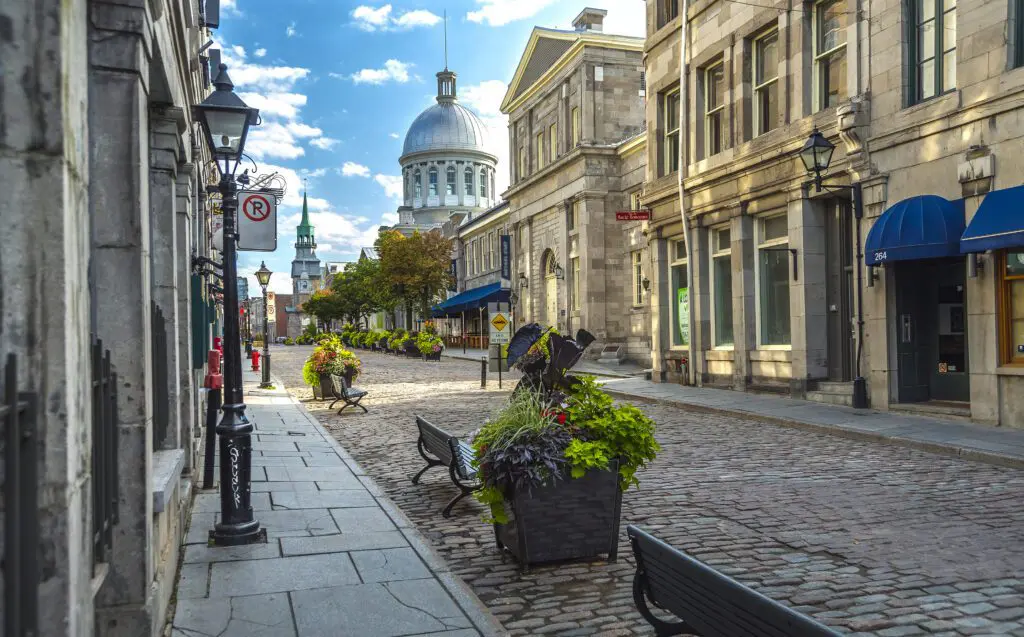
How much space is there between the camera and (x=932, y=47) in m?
13.4

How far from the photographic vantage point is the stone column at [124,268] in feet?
13.3

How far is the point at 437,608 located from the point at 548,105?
1342 inches

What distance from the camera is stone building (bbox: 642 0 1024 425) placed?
39.5 feet

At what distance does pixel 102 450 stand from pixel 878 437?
1057 cm

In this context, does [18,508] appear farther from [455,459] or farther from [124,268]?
[455,459]

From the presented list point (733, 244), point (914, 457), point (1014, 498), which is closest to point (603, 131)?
point (733, 244)

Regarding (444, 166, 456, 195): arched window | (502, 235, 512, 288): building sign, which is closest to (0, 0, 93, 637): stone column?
(502, 235, 512, 288): building sign

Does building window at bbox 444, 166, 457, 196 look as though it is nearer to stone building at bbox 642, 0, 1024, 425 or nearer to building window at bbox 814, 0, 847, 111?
stone building at bbox 642, 0, 1024, 425

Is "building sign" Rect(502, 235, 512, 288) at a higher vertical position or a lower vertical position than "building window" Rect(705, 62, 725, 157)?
lower

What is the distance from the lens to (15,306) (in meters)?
2.46

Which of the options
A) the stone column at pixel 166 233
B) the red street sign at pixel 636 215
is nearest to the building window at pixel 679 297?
the red street sign at pixel 636 215

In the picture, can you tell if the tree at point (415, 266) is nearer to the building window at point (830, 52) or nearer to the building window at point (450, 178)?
the building window at point (830, 52)

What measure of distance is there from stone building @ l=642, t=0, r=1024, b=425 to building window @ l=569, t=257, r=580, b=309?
10.9m

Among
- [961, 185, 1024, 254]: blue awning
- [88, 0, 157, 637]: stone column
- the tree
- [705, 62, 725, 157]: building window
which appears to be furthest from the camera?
the tree
